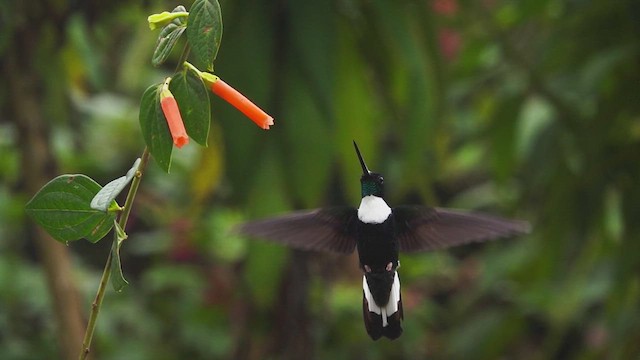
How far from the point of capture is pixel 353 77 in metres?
1.40

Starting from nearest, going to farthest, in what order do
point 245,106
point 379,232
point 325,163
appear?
point 245,106 < point 379,232 < point 325,163

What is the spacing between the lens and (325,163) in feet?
4.44

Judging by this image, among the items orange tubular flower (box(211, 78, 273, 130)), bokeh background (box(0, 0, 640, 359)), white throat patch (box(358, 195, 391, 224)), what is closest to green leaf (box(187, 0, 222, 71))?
orange tubular flower (box(211, 78, 273, 130))

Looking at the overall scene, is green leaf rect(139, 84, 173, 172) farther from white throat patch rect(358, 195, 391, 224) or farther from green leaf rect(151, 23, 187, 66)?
white throat patch rect(358, 195, 391, 224)

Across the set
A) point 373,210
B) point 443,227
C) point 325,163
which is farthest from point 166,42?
point 325,163

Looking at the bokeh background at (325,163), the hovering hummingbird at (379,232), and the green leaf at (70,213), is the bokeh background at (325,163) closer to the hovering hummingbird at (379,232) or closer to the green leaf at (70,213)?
the hovering hummingbird at (379,232)

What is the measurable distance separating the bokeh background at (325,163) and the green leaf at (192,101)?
734 mm

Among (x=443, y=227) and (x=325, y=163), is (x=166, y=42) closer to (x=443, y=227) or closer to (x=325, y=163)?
(x=443, y=227)

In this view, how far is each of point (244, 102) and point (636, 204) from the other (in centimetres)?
121

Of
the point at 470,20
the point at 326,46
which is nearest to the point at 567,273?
the point at 470,20

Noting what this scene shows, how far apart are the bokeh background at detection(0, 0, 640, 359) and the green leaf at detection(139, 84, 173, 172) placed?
2.42 feet

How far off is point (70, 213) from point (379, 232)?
17 centimetres

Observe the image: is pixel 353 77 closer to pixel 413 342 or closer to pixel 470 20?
pixel 470 20

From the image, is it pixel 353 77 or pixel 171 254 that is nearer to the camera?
pixel 353 77
